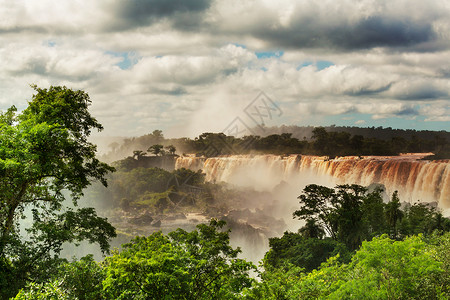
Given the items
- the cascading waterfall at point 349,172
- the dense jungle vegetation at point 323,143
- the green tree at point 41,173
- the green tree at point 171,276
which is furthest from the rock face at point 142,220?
the green tree at point 171,276

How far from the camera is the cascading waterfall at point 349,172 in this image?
44.5 metres

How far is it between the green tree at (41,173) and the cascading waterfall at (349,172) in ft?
132

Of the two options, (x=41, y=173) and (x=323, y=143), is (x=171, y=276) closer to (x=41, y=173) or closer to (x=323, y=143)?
(x=41, y=173)

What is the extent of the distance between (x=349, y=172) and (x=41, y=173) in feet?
157

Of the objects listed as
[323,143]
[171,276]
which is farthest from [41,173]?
[323,143]

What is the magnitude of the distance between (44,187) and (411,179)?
43.3 m

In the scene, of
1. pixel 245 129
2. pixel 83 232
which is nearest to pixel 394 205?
pixel 83 232

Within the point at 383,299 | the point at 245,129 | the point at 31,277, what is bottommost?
the point at 383,299

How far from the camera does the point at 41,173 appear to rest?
1488cm

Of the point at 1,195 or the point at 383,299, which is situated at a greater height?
the point at 1,195

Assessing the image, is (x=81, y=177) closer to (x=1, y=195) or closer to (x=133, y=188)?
(x=1, y=195)

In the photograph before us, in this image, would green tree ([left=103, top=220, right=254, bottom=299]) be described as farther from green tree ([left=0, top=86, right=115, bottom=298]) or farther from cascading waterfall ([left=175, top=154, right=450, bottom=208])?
cascading waterfall ([left=175, top=154, right=450, bottom=208])

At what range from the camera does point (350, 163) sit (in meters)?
55.4

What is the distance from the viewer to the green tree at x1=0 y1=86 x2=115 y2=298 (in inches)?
551
